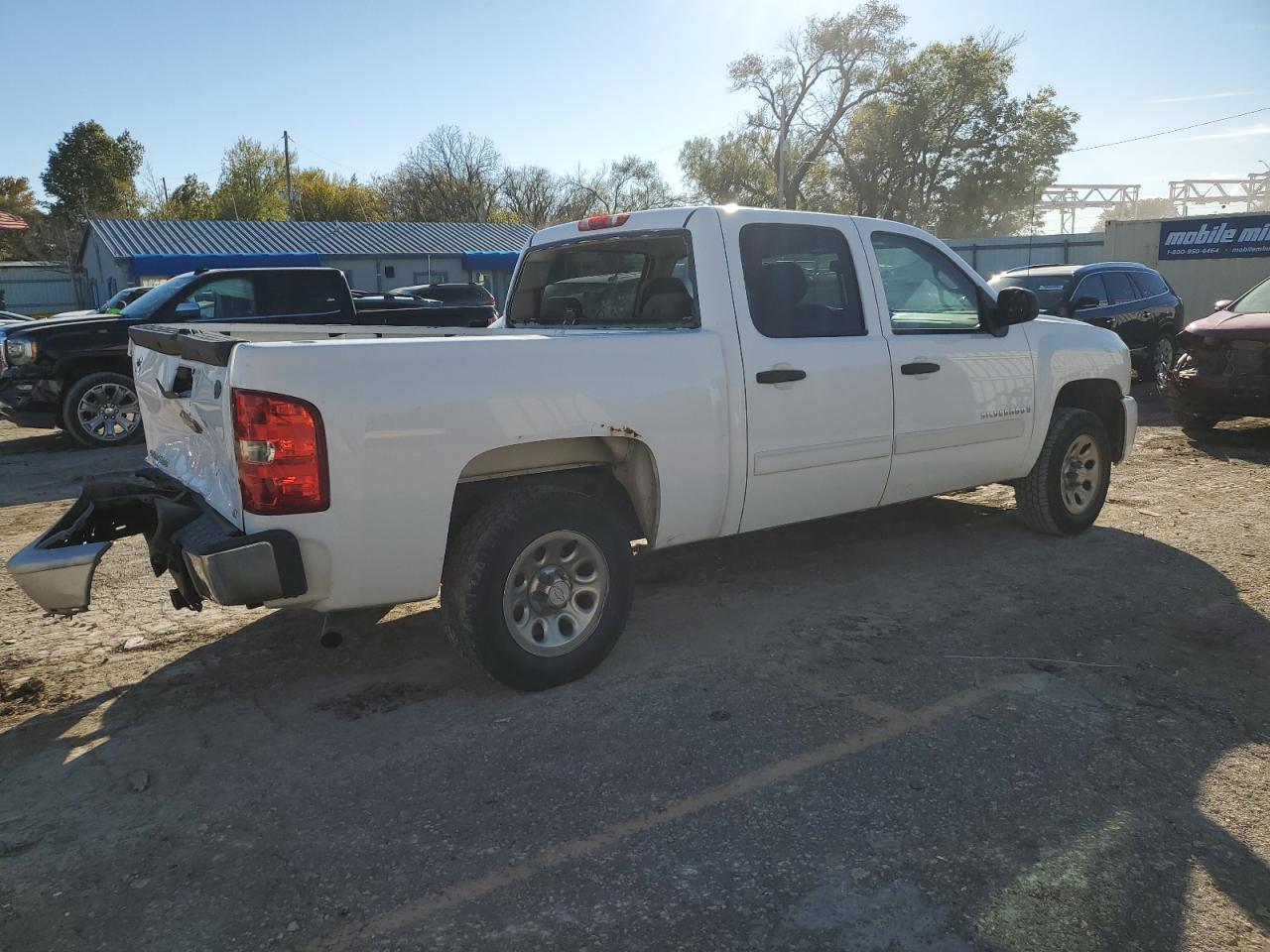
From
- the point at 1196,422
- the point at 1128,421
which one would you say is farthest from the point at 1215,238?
the point at 1128,421

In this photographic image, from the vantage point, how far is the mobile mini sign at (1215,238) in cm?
1798

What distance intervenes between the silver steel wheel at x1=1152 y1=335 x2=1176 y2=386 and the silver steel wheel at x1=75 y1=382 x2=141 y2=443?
43.2 ft

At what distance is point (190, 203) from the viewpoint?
191 ft

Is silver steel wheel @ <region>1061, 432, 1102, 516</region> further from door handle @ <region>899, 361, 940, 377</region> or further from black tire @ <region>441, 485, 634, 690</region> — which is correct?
black tire @ <region>441, 485, 634, 690</region>

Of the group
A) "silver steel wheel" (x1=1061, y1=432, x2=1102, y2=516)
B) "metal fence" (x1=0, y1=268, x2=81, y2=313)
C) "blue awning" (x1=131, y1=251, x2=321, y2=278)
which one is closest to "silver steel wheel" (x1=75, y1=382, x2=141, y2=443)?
"silver steel wheel" (x1=1061, y1=432, x2=1102, y2=516)

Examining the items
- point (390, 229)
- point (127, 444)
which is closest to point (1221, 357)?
point (127, 444)

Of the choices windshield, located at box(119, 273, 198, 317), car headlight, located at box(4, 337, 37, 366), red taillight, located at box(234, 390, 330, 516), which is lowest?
red taillight, located at box(234, 390, 330, 516)

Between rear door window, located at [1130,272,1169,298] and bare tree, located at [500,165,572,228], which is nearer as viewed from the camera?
rear door window, located at [1130,272,1169,298]

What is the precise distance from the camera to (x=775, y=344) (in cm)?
434

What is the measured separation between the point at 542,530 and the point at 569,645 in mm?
541

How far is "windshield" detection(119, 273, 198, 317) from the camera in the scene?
10.2 m

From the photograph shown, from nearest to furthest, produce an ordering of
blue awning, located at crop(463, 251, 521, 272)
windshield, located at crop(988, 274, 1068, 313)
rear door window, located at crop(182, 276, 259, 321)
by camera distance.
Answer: rear door window, located at crop(182, 276, 259, 321), windshield, located at crop(988, 274, 1068, 313), blue awning, located at crop(463, 251, 521, 272)

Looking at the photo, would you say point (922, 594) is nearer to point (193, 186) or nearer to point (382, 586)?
point (382, 586)

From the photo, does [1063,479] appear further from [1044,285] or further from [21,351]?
[21,351]
